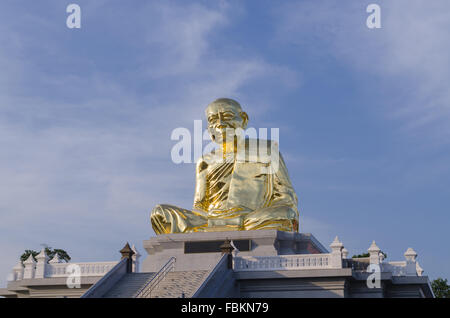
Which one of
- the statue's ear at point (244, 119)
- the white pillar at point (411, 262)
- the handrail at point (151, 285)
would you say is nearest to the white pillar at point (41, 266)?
the handrail at point (151, 285)

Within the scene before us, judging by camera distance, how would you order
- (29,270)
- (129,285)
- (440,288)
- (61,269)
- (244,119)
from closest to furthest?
(129,285)
(61,269)
(29,270)
(244,119)
(440,288)

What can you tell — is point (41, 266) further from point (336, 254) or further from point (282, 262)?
point (336, 254)

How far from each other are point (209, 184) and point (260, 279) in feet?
19.8

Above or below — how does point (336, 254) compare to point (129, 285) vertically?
above

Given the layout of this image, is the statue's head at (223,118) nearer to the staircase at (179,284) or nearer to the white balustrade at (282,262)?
the white balustrade at (282,262)

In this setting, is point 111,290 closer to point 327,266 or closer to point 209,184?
point 327,266

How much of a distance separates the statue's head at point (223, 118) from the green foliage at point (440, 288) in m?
16.5

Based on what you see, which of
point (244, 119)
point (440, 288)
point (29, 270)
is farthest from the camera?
point (440, 288)

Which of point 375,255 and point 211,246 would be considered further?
point 211,246

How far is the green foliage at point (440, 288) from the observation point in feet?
110

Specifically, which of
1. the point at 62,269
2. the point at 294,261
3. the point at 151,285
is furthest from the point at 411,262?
the point at 62,269

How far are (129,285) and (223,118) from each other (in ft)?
26.8

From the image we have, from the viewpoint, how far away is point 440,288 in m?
33.8

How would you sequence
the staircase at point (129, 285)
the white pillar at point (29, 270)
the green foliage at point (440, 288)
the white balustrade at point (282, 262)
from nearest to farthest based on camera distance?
the staircase at point (129, 285) → the white balustrade at point (282, 262) → the white pillar at point (29, 270) → the green foliage at point (440, 288)
